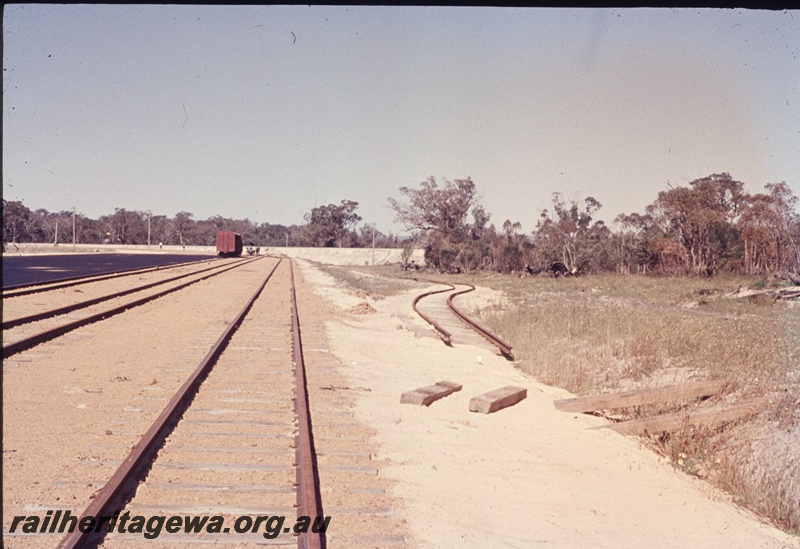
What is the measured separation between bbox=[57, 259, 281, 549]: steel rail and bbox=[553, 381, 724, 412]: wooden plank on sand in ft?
14.9

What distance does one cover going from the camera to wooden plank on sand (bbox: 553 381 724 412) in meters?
7.54

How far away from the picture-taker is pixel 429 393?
7996 millimetres

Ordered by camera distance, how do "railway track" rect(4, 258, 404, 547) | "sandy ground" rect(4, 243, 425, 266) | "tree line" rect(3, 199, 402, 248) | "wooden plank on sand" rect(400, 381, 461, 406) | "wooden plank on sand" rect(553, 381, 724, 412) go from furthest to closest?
"tree line" rect(3, 199, 402, 248)
"sandy ground" rect(4, 243, 425, 266)
"wooden plank on sand" rect(400, 381, 461, 406)
"wooden plank on sand" rect(553, 381, 724, 412)
"railway track" rect(4, 258, 404, 547)

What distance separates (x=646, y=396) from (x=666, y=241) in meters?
32.6

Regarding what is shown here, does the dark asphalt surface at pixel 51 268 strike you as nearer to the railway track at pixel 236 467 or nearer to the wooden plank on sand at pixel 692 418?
the railway track at pixel 236 467

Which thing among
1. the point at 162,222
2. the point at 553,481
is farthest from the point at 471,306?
the point at 162,222

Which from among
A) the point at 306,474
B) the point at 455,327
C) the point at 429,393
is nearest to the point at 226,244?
the point at 455,327

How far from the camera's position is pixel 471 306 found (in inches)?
856

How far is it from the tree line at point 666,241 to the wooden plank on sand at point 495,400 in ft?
65.5

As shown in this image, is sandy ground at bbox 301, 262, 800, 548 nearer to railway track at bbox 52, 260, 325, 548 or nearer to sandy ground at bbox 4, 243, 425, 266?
railway track at bbox 52, 260, 325, 548

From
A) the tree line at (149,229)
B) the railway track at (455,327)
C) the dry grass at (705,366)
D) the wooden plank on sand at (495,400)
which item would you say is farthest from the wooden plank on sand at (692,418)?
the tree line at (149,229)

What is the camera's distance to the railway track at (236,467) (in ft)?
13.1

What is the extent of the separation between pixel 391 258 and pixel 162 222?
8050 cm

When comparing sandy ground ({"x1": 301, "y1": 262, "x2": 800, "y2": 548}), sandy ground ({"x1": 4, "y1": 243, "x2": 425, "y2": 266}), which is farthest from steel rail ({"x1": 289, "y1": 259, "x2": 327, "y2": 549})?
sandy ground ({"x1": 4, "y1": 243, "x2": 425, "y2": 266})
